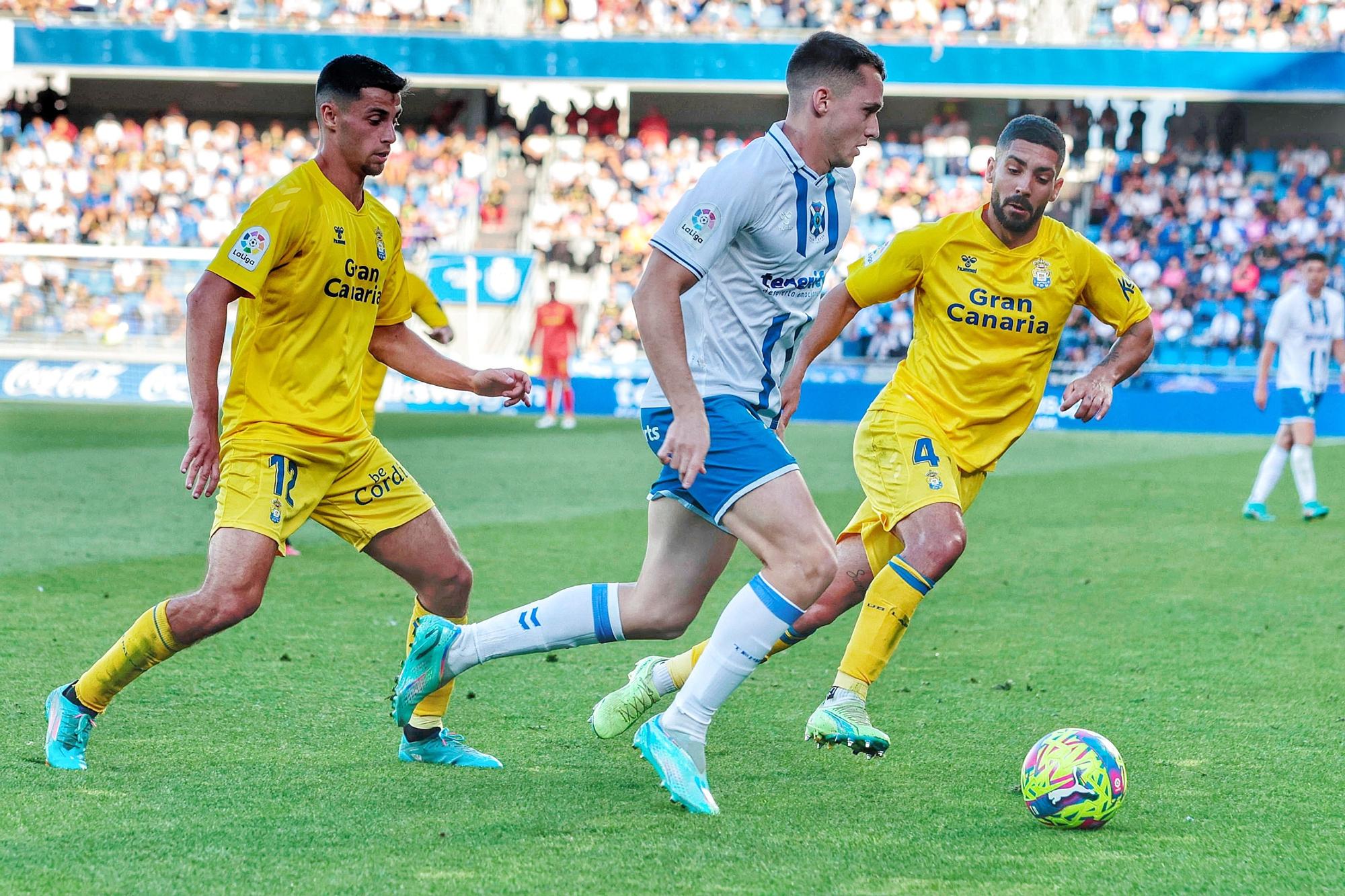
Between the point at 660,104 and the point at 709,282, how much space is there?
28050 millimetres

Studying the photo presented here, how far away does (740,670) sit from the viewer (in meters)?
4.18

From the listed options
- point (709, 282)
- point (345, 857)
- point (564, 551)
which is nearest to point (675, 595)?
point (709, 282)

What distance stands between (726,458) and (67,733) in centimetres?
216

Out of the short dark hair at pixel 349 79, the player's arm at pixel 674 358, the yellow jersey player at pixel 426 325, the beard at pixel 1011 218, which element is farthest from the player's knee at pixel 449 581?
the yellow jersey player at pixel 426 325

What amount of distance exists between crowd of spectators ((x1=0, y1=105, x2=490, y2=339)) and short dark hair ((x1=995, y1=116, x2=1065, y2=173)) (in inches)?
891

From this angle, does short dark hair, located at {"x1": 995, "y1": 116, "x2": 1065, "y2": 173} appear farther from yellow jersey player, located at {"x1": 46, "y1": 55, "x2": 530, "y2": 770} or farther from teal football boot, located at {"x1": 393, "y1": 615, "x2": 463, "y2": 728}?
teal football boot, located at {"x1": 393, "y1": 615, "x2": 463, "y2": 728}

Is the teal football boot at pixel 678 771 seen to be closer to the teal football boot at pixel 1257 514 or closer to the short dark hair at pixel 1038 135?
the short dark hair at pixel 1038 135

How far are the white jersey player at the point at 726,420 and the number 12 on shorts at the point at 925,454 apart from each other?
0.91 metres

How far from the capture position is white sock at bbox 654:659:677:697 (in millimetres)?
4957

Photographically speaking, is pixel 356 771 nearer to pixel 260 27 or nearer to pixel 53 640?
pixel 53 640

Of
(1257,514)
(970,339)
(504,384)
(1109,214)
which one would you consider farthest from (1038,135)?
(1109,214)

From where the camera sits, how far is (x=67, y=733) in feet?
14.6

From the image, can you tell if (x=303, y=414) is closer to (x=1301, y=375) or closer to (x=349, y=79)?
(x=349, y=79)

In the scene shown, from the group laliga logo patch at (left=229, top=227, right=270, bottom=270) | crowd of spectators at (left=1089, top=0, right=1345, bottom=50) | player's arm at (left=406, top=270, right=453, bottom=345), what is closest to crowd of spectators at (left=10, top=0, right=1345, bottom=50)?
crowd of spectators at (left=1089, top=0, right=1345, bottom=50)
